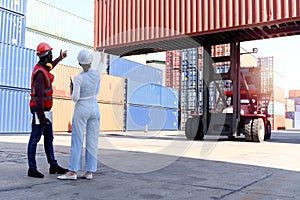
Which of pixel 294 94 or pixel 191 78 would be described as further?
pixel 294 94

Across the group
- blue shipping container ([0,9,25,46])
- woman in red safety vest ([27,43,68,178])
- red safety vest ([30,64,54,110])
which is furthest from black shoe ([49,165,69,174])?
blue shipping container ([0,9,25,46])

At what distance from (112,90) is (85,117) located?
20632 millimetres

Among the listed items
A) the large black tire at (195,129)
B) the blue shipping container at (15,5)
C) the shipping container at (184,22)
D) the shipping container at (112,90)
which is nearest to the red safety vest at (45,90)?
the shipping container at (184,22)

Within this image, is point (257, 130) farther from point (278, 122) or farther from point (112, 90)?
point (278, 122)

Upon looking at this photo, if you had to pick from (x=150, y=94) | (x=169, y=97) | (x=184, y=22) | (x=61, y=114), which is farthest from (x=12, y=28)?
(x=169, y=97)

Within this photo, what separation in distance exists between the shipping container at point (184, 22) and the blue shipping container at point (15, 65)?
17.9 feet

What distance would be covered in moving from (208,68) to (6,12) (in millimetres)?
11647

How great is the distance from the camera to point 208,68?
13.7 metres

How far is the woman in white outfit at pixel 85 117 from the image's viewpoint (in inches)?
155

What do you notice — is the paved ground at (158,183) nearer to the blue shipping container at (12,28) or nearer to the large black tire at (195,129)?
the large black tire at (195,129)

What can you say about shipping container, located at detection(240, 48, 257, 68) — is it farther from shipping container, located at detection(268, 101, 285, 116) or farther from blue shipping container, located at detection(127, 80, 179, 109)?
shipping container, located at detection(268, 101, 285, 116)

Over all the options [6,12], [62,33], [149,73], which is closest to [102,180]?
[6,12]

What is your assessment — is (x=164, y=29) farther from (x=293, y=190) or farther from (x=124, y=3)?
(x=293, y=190)

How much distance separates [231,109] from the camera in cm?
1338
